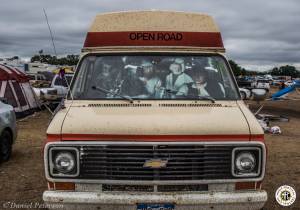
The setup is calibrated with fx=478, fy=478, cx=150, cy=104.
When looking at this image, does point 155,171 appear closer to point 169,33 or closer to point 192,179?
point 192,179

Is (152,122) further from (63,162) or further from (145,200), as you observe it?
(63,162)

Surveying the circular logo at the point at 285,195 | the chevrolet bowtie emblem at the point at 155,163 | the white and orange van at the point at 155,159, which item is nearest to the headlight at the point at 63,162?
the white and orange van at the point at 155,159

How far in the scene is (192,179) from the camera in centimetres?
453

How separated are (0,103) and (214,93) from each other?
17.9ft

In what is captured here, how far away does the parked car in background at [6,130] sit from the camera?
9.25m

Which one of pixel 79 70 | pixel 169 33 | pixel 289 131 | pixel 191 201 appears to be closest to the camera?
pixel 191 201

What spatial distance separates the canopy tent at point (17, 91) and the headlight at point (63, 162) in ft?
44.5

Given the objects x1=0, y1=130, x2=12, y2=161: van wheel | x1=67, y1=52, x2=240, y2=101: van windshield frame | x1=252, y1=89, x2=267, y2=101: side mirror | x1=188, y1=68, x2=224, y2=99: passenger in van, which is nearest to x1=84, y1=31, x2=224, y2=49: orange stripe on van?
x1=67, y1=52, x2=240, y2=101: van windshield frame

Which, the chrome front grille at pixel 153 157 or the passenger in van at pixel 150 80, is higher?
the passenger in van at pixel 150 80

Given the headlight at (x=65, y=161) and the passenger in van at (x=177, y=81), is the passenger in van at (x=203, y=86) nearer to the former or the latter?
the passenger in van at (x=177, y=81)

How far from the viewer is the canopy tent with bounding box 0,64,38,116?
18.0 metres

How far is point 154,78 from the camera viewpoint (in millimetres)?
5746

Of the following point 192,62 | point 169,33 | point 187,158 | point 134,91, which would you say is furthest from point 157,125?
point 169,33

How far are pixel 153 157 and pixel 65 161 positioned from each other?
839 millimetres
